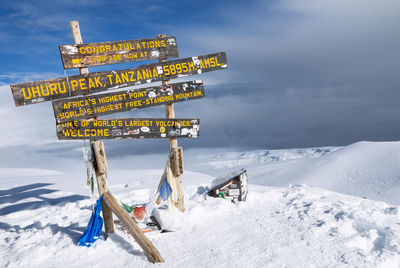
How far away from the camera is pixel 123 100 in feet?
18.1

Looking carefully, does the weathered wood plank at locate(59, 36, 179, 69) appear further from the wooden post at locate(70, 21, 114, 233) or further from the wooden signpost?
the wooden post at locate(70, 21, 114, 233)

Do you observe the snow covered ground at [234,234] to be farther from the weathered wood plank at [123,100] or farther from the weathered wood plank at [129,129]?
the weathered wood plank at [123,100]

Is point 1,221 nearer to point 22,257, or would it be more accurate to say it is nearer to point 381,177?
point 22,257

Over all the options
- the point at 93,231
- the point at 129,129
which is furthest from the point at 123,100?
the point at 93,231

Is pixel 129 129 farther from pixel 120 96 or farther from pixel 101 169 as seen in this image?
pixel 101 169

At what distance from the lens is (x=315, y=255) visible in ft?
13.7

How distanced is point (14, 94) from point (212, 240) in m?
3.85

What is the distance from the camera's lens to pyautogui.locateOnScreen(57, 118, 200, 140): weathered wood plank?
17.0ft

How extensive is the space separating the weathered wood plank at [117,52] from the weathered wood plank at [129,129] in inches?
39.6

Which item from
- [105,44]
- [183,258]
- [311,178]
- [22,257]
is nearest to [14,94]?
[105,44]

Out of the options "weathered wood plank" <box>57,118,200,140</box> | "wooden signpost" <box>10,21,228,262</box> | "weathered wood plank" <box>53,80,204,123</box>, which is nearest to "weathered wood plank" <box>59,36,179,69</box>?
"wooden signpost" <box>10,21,228,262</box>

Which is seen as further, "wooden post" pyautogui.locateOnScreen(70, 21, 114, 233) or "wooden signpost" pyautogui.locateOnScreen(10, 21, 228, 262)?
"wooden post" pyautogui.locateOnScreen(70, 21, 114, 233)

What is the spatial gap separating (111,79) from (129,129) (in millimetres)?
929

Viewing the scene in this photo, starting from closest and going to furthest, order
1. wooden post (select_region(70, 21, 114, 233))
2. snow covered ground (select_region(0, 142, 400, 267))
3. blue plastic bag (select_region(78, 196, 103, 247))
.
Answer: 1. snow covered ground (select_region(0, 142, 400, 267))
2. blue plastic bag (select_region(78, 196, 103, 247))
3. wooden post (select_region(70, 21, 114, 233))
